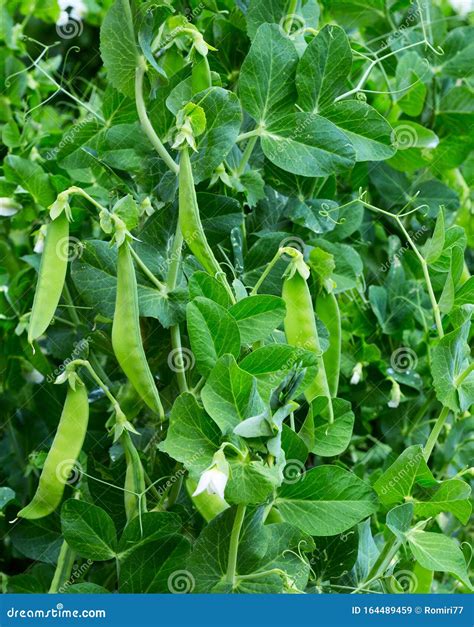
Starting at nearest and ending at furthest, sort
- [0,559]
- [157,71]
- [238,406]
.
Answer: [238,406] < [157,71] < [0,559]

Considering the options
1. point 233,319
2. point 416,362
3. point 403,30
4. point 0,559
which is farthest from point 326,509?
point 403,30

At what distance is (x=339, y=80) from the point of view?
0.85 metres

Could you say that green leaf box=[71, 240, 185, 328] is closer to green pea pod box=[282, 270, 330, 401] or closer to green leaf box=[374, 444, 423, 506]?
green pea pod box=[282, 270, 330, 401]

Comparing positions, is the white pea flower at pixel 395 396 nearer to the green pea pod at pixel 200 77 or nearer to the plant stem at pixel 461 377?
the plant stem at pixel 461 377

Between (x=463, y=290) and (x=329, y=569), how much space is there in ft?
1.01

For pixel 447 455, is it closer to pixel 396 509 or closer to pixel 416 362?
pixel 416 362

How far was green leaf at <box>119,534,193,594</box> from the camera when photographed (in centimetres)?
75

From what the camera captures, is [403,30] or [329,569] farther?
[403,30]

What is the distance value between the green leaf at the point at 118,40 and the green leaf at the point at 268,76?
0.36ft

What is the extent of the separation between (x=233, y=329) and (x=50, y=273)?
0.61 feet

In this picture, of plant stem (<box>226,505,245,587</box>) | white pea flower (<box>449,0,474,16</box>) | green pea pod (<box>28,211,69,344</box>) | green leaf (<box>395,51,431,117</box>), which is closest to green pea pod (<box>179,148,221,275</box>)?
green pea pod (<box>28,211,69,344</box>)

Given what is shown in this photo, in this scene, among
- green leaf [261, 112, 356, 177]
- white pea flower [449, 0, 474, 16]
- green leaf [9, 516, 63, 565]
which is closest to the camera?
green leaf [261, 112, 356, 177]

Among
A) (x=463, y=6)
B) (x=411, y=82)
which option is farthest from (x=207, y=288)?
(x=463, y=6)

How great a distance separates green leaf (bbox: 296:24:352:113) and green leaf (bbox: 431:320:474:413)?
27 centimetres
